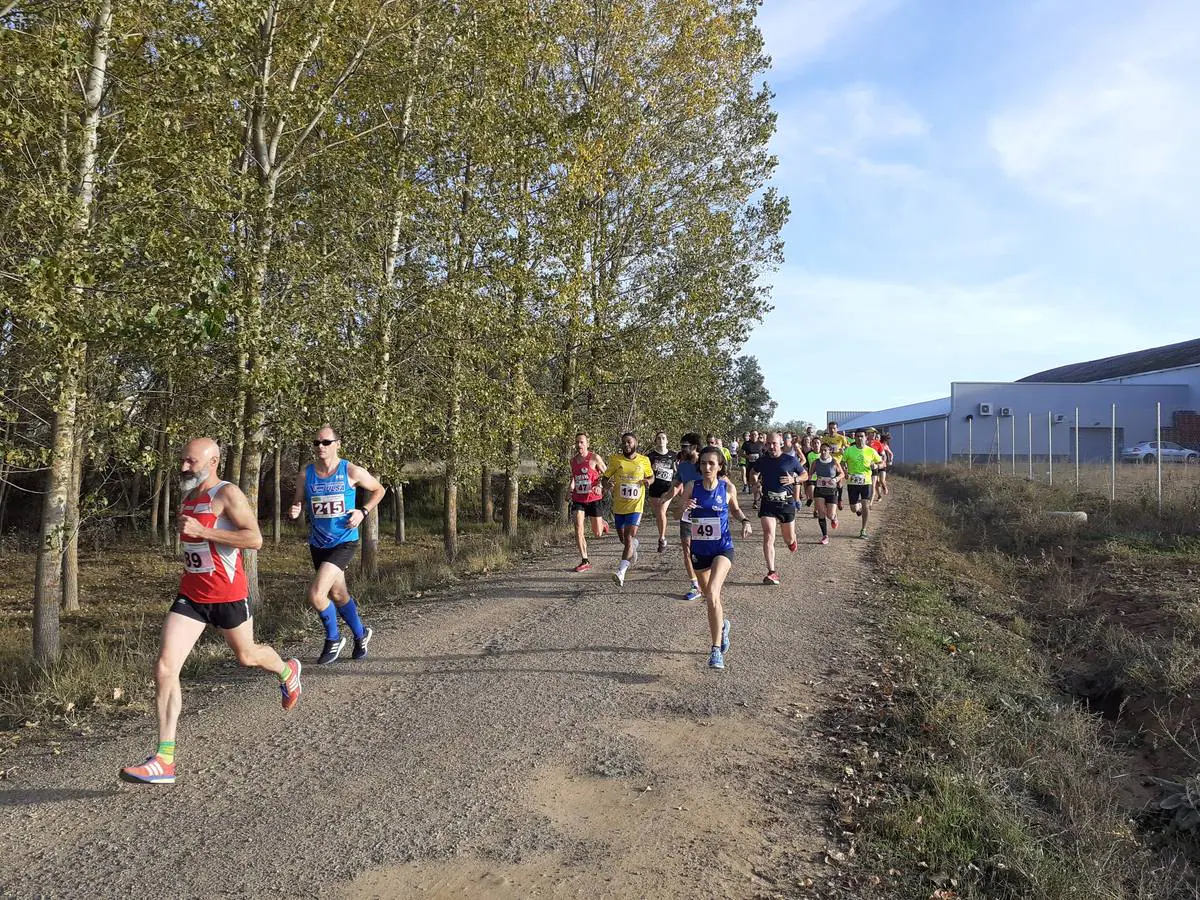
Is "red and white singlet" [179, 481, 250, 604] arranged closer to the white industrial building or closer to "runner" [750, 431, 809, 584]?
"runner" [750, 431, 809, 584]

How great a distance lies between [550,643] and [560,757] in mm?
2605

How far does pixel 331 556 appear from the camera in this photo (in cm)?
662

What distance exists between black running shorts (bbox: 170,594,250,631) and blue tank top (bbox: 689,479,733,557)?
385 centimetres

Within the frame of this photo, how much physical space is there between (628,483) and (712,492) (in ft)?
11.3

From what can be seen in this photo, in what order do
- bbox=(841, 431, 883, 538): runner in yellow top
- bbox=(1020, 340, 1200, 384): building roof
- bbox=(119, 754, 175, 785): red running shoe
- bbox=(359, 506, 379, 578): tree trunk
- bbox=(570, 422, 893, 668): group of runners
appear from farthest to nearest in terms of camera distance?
bbox=(1020, 340, 1200, 384): building roof → bbox=(359, 506, 379, 578): tree trunk → bbox=(841, 431, 883, 538): runner in yellow top → bbox=(570, 422, 893, 668): group of runners → bbox=(119, 754, 175, 785): red running shoe

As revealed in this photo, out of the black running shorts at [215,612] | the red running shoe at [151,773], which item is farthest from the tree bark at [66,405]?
the red running shoe at [151,773]

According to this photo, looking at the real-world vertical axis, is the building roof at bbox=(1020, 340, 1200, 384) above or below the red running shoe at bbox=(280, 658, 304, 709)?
above

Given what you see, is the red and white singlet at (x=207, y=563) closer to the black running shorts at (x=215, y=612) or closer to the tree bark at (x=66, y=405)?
the black running shorts at (x=215, y=612)

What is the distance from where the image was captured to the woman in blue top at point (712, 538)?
6.98 meters

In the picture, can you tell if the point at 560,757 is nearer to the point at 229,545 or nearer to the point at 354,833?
the point at 354,833

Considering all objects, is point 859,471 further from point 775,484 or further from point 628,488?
point 628,488

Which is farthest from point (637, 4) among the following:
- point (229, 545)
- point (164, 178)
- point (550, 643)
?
point (229, 545)

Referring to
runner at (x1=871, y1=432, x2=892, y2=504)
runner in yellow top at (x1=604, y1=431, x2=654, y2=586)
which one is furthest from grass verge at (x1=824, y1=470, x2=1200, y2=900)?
runner at (x1=871, y1=432, x2=892, y2=504)

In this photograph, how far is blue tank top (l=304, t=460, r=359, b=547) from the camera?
21.8 ft
